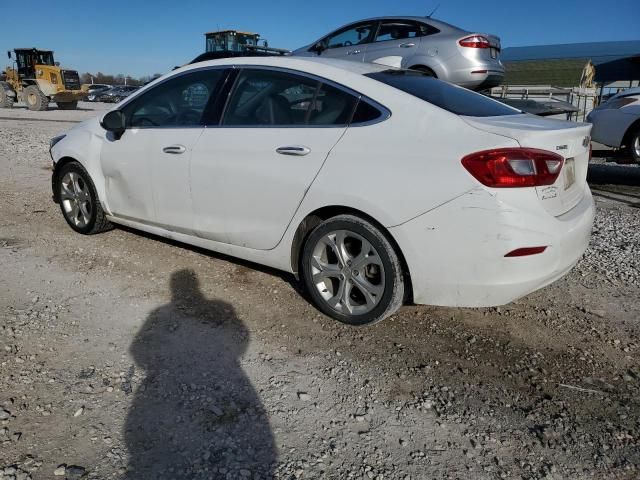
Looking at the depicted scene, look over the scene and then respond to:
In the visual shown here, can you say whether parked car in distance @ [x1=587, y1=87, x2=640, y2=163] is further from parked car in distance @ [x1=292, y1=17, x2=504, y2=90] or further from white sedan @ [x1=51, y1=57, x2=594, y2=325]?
white sedan @ [x1=51, y1=57, x2=594, y2=325]

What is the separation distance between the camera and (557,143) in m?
2.86

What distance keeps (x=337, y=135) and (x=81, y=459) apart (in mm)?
2180

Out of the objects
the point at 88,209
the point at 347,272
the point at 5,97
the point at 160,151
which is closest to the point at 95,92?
the point at 5,97

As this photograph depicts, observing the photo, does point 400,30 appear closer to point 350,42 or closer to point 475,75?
point 350,42

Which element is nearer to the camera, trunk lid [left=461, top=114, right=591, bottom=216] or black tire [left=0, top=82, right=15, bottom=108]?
trunk lid [left=461, top=114, right=591, bottom=216]

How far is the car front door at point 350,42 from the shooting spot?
9188mm

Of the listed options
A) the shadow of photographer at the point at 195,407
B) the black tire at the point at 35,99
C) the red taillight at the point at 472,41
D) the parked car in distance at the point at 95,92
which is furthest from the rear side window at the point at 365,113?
the parked car in distance at the point at 95,92

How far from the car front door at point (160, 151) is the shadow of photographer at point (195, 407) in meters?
1.01

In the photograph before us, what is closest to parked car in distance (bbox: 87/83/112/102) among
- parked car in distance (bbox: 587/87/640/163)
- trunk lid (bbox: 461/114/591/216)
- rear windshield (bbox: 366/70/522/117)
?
parked car in distance (bbox: 587/87/640/163)

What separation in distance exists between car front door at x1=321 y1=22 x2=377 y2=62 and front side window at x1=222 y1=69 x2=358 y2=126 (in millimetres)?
5868

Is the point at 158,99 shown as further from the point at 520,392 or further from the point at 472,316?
the point at 520,392

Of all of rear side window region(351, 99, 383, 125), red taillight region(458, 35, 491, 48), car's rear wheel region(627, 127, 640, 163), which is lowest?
car's rear wheel region(627, 127, 640, 163)

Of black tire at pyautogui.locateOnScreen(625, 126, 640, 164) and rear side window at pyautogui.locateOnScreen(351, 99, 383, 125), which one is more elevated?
rear side window at pyautogui.locateOnScreen(351, 99, 383, 125)

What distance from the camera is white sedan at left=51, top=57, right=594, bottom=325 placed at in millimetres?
2742
